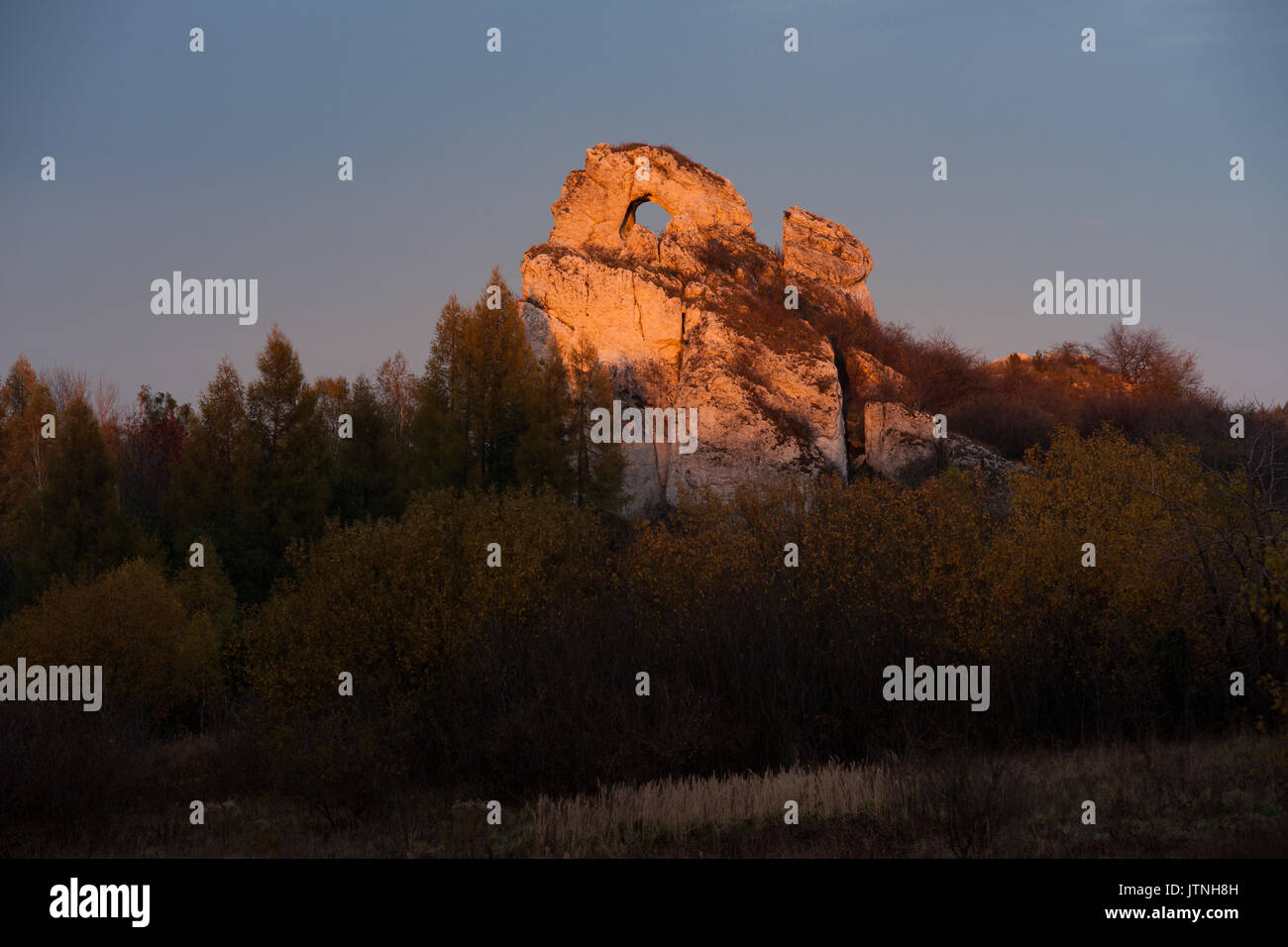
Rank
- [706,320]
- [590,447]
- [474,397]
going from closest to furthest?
[474,397], [590,447], [706,320]

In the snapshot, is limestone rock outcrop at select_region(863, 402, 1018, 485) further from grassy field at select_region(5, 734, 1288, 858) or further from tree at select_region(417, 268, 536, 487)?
grassy field at select_region(5, 734, 1288, 858)

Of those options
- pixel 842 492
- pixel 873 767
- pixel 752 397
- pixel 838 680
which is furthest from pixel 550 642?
pixel 752 397

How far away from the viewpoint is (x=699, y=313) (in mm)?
53438

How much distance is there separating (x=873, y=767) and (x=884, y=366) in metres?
41.4

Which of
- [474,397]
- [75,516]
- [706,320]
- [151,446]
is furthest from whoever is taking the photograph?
[151,446]

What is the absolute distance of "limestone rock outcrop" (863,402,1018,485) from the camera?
50.8m

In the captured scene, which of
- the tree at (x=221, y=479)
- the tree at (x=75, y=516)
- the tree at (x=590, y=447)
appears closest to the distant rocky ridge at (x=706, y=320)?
the tree at (x=590, y=447)

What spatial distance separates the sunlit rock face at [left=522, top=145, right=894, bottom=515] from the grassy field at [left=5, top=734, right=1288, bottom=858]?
28472mm

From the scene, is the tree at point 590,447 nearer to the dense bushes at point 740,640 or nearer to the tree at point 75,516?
the dense bushes at point 740,640

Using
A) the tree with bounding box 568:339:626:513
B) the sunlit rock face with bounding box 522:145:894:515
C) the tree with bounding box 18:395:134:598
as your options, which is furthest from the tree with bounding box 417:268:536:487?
the tree with bounding box 18:395:134:598

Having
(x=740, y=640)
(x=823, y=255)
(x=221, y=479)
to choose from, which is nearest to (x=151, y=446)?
(x=221, y=479)

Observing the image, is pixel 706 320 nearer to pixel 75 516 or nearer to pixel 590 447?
pixel 590 447

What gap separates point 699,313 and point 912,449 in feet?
40.0
